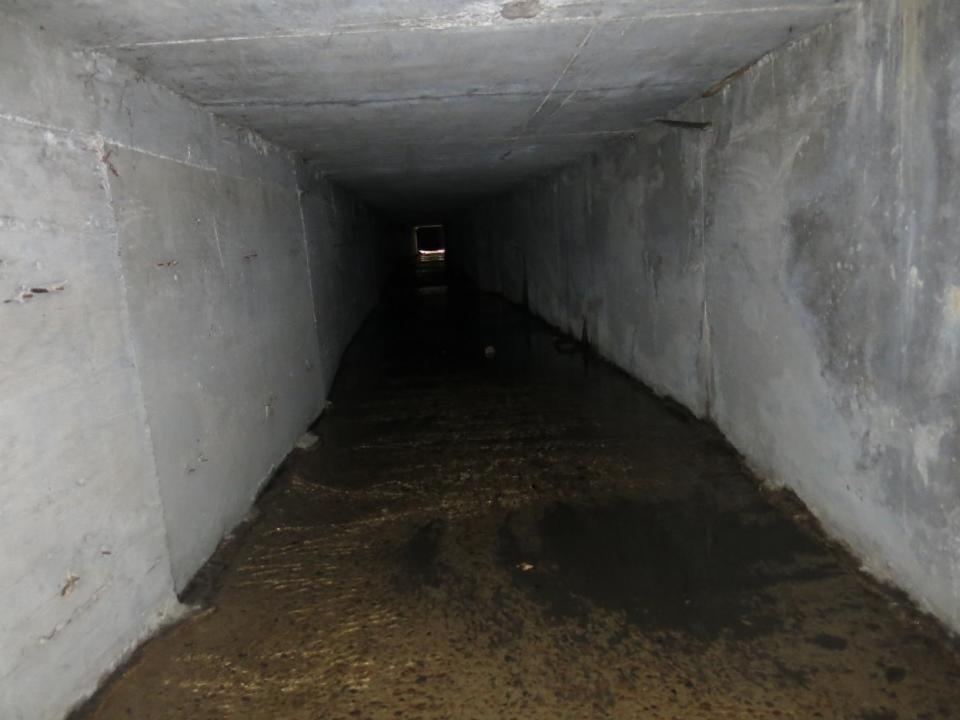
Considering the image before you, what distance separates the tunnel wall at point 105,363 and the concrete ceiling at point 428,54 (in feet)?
0.89

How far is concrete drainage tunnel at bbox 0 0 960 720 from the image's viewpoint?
6.68 feet

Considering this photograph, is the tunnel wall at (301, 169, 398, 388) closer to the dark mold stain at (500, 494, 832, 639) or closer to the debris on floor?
the debris on floor

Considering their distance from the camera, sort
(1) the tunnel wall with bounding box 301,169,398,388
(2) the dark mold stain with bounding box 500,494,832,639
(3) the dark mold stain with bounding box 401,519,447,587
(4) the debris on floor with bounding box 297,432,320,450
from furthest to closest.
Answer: (1) the tunnel wall with bounding box 301,169,398,388 → (4) the debris on floor with bounding box 297,432,320,450 → (3) the dark mold stain with bounding box 401,519,447,587 → (2) the dark mold stain with bounding box 500,494,832,639

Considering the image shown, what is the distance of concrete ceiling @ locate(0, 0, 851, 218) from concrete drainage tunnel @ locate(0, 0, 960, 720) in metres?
0.02

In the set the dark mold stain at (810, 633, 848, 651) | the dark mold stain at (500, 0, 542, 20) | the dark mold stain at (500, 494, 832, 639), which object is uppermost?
Result: the dark mold stain at (500, 0, 542, 20)

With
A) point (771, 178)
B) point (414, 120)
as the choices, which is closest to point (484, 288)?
point (414, 120)

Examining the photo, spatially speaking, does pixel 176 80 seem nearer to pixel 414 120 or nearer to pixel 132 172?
pixel 132 172

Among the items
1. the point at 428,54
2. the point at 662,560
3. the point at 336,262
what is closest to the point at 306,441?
the point at 662,560

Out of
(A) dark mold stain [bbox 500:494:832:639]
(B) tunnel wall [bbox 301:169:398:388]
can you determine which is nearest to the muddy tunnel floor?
(A) dark mold stain [bbox 500:494:832:639]

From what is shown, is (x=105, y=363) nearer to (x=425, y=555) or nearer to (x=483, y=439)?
(x=425, y=555)

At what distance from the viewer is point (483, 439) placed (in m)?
4.59

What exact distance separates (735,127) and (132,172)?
10.4ft

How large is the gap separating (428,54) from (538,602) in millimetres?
2441

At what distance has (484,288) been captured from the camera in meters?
15.0
